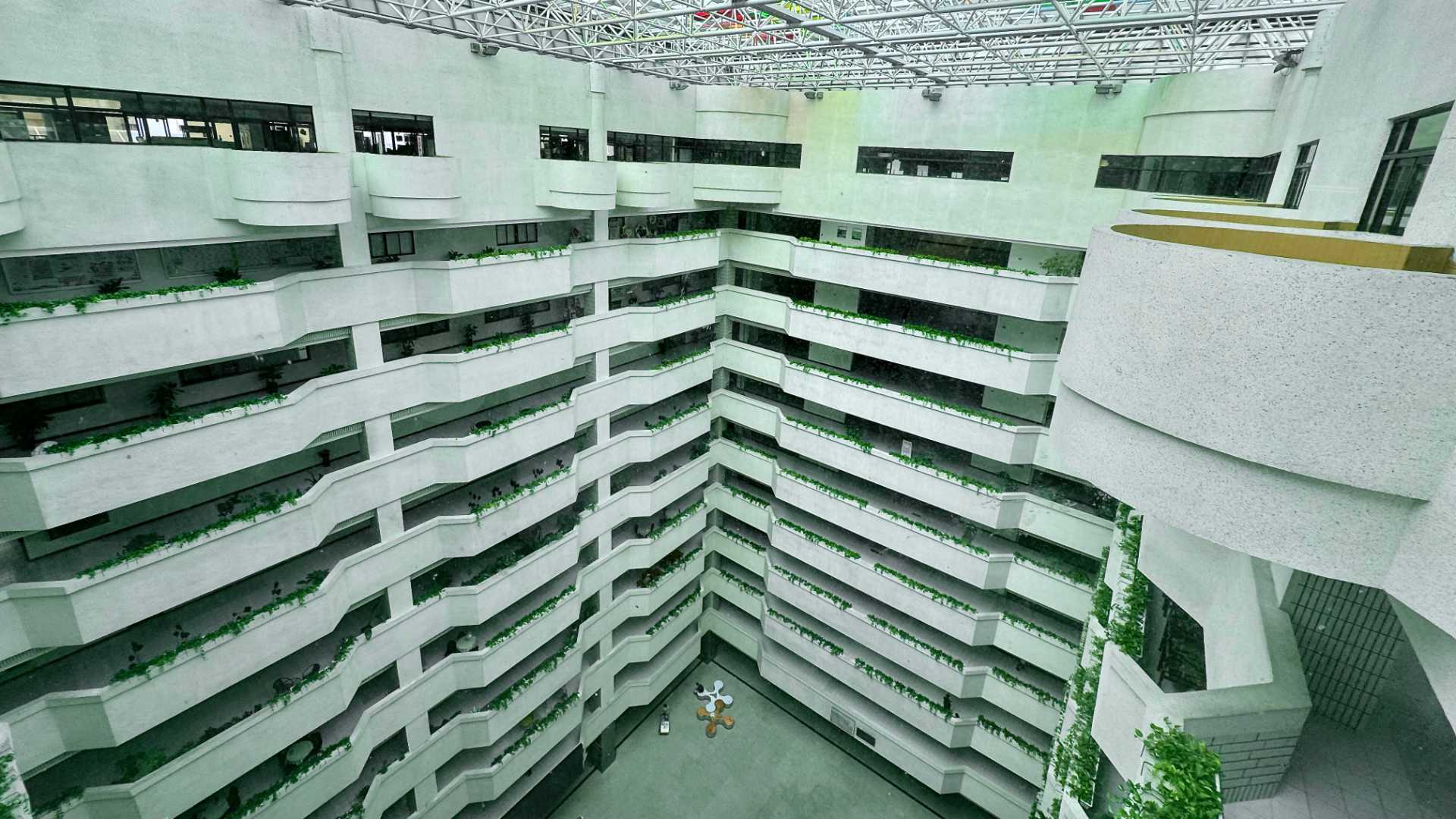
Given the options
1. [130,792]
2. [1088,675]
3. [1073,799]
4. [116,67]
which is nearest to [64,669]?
[130,792]

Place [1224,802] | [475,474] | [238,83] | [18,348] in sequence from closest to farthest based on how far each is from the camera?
[1224,802] < [18,348] < [238,83] < [475,474]

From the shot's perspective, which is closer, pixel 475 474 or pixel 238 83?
pixel 238 83

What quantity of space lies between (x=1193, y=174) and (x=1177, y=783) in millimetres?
17417

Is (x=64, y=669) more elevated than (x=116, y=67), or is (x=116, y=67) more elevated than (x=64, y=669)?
(x=116, y=67)

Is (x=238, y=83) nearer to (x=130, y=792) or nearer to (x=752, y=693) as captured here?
(x=130, y=792)

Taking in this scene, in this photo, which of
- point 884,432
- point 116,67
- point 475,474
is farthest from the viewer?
point 884,432

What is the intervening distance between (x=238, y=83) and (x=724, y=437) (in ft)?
71.6

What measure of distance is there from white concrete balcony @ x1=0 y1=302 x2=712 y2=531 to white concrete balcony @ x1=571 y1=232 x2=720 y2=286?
184 cm

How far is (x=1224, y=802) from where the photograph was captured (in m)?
8.20

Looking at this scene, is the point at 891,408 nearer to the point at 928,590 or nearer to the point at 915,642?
the point at 928,590

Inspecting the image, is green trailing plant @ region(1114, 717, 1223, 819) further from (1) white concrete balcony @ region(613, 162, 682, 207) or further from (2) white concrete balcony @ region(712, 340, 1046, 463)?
(1) white concrete balcony @ region(613, 162, 682, 207)

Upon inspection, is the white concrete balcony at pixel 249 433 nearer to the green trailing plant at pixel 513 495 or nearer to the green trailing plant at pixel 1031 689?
the green trailing plant at pixel 513 495

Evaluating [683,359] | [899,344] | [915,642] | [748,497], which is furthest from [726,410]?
[915,642]

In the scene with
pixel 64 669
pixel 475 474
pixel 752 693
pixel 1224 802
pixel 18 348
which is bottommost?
pixel 752 693
